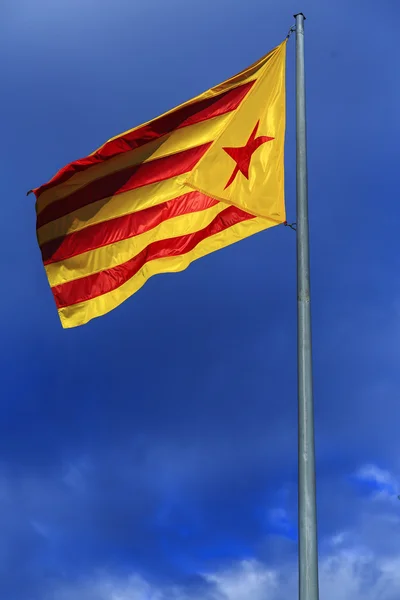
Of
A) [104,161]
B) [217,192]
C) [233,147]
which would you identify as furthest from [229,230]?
[104,161]

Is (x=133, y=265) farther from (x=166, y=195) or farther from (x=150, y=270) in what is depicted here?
(x=166, y=195)

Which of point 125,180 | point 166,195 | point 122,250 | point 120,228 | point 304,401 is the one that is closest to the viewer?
point 304,401

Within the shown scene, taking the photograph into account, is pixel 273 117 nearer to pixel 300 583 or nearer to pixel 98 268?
pixel 98 268

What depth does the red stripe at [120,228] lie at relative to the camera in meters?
16.2

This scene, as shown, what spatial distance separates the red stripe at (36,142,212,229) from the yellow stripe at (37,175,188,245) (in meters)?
0.11

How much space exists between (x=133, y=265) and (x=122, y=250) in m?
0.57

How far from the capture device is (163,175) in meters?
17.0

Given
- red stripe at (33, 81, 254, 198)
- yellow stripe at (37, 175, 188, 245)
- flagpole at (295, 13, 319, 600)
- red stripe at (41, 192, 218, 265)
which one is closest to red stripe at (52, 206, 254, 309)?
red stripe at (41, 192, 218, 265)

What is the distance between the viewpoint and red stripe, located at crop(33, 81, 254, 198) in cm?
1648

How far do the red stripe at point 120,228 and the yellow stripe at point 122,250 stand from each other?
0.12 meters

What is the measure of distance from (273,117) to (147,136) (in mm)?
3252

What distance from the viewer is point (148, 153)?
17594 millimetres

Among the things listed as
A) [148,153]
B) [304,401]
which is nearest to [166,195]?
[148,153]

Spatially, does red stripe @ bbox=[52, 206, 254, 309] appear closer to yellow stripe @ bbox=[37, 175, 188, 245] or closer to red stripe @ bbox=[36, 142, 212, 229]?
yellow stripe @ bbox=[37, 175, 188, 245]
